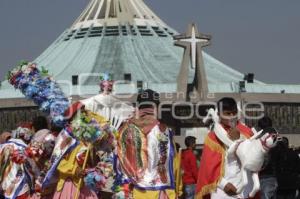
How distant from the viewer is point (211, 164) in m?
8.12

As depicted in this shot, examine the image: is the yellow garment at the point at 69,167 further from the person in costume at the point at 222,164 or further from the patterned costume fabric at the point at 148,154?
the person in costume at the point at 222,164

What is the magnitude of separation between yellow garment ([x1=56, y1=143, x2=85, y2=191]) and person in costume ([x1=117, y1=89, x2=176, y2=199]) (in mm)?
522

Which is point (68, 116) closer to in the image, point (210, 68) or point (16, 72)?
point (16, 72)

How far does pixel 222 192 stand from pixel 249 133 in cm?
59

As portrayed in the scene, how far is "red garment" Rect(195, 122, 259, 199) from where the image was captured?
8078mm

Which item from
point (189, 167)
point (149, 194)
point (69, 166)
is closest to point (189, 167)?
point (189, 167)

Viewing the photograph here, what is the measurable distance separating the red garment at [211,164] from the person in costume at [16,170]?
2.74 metres

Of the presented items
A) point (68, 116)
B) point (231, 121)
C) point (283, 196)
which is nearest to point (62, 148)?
point (68, 116)

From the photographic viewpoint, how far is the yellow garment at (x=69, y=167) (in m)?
8.82

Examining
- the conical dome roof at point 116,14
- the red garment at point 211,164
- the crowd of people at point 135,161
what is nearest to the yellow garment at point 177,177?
the crowd of people at point 135,161

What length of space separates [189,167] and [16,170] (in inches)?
139

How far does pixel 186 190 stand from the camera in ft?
45.3

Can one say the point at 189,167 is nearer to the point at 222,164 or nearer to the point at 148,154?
the point at 148,154

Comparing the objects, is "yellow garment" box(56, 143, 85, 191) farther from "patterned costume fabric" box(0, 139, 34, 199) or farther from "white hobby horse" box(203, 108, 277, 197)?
"white hobby horse" box(203, 108, 277, 197)
